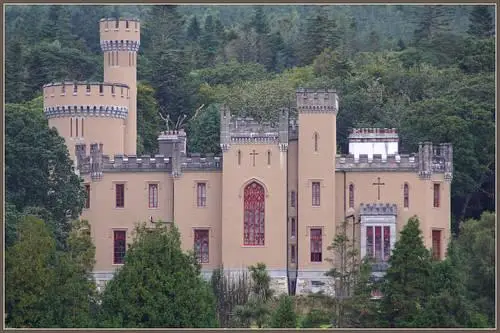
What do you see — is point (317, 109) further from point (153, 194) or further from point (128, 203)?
point (128, 203)

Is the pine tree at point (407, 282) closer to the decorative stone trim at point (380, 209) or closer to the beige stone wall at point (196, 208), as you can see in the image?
the decorative stone trim at point (380, 209)

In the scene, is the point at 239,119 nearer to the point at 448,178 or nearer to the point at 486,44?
the point at 448,178

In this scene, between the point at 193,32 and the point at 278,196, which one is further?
the point at 193,32

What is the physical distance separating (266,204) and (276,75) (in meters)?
33.9

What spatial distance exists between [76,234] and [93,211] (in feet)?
8.38

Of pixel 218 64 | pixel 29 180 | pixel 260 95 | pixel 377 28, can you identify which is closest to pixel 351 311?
pixel 29 180

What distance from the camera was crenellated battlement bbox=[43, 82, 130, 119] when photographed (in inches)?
3514

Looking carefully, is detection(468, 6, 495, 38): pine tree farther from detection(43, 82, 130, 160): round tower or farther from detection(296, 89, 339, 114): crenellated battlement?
A: detection(296, 89, 339, 114): crenellated battlement

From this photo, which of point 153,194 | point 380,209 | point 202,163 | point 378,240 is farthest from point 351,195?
point 153,194

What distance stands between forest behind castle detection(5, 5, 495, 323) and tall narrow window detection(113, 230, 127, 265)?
206 centimetres

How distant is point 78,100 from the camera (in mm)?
89250

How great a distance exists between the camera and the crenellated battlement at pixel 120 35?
94.6 metres

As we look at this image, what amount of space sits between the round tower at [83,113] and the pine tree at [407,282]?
53.1 ft

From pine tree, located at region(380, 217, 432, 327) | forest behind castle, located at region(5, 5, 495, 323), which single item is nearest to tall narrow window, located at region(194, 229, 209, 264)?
forest behind castle, located at region(5, 5, 495, 323)
